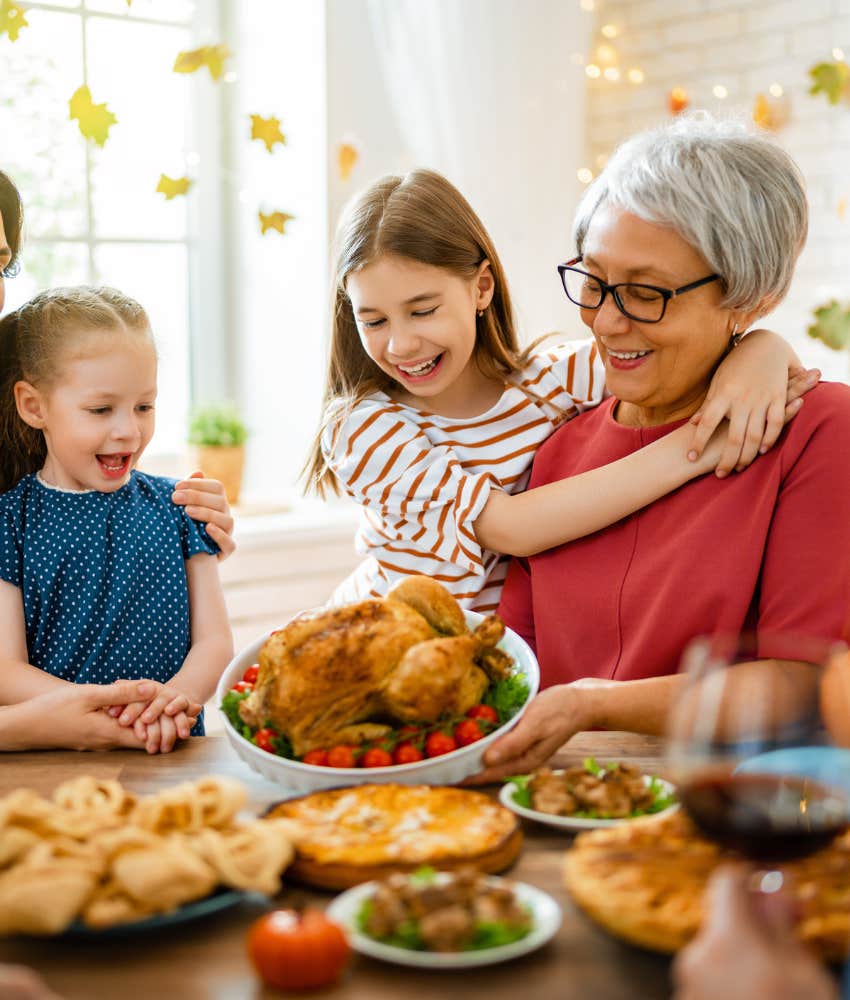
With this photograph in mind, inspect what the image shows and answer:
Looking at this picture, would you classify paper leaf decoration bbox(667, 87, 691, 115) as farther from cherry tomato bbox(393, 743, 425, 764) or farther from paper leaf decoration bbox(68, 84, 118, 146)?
cherry tomato bbox(393, 743, 425, 764)

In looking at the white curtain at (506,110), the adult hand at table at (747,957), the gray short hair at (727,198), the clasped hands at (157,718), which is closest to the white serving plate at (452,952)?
the adult hand at table at (747,957)

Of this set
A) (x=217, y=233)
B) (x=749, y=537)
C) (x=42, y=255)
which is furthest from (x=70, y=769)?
(x=217, y=233)

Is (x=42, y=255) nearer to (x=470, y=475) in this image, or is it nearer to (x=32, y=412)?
(x=32, y=412)

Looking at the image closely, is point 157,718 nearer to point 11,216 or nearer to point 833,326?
point 11,216

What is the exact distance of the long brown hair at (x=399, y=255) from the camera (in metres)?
2.09

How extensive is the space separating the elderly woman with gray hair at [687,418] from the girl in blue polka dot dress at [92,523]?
639mm

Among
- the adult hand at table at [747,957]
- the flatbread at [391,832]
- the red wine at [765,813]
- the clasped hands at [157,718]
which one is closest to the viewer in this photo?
the adult hand at table at [747,957]

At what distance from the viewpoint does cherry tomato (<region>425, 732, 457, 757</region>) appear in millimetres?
1318

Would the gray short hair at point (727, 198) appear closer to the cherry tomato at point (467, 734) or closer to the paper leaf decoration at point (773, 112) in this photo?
the cherry tomato at point (467, 734)

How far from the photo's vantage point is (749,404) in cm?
178

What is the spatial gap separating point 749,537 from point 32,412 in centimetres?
118

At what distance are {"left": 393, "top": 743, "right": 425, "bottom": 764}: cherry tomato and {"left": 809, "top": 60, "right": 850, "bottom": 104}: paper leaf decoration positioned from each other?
325 centimetres

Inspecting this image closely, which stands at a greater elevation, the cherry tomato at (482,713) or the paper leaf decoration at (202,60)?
the paper leaf decoration at (202,60)

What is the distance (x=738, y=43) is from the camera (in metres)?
4.18
